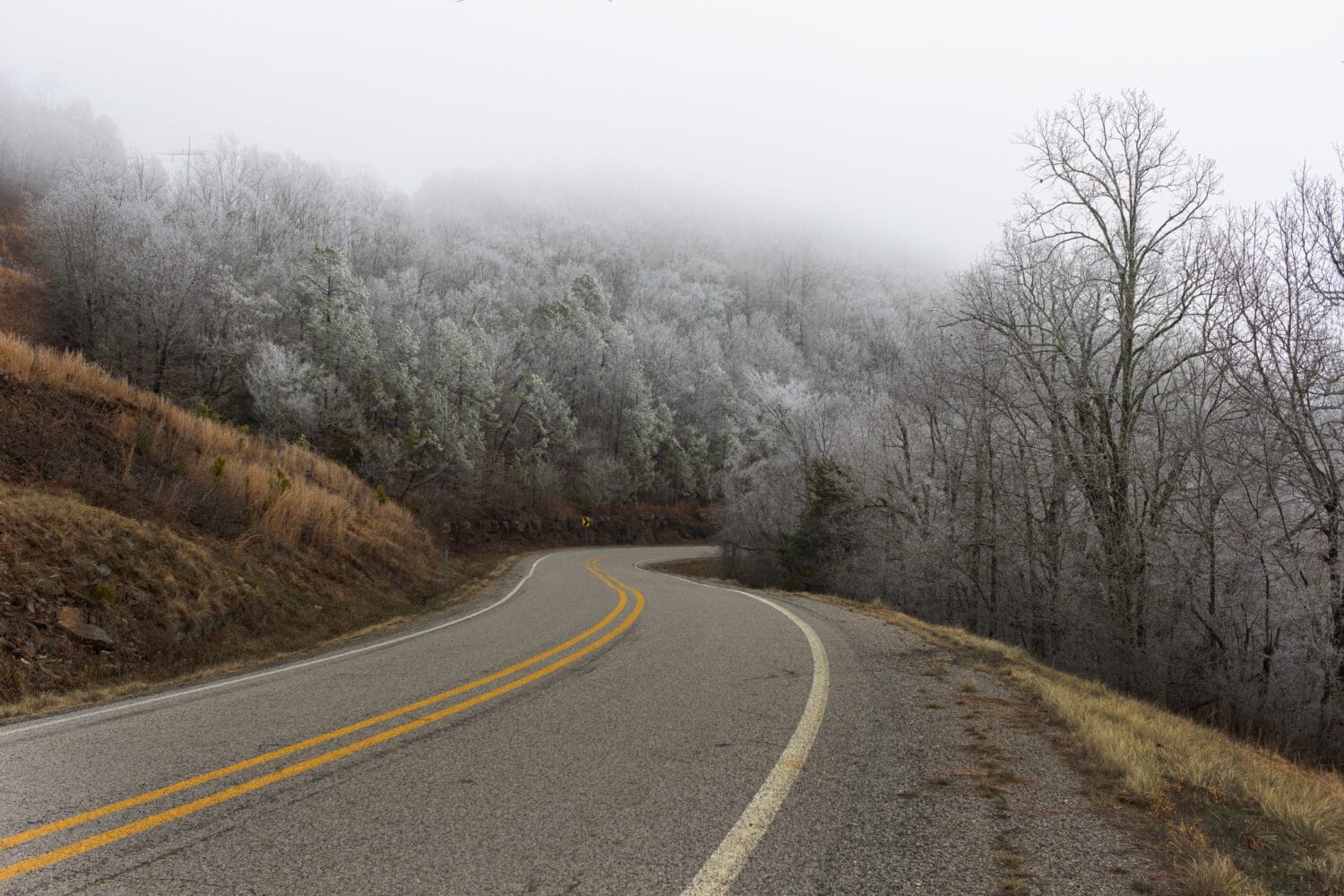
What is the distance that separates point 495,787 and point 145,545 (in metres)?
9.20

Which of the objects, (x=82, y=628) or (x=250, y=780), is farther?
(x=82, y=628)

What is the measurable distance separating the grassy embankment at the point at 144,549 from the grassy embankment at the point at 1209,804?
339 inches

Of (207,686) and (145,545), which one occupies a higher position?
(145,545)

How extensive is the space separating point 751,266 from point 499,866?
4884 inches

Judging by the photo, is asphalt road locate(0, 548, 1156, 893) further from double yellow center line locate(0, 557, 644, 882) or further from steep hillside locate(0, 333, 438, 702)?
steep hillside locate(0, 333, 438, 702)

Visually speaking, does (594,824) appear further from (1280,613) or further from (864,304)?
(864,304)

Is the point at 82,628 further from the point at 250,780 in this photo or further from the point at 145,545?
the point at 250,780

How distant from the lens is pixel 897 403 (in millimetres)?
27516

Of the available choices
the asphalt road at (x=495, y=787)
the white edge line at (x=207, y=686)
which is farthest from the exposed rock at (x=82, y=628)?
the asphalt road at (x=495, y=787)

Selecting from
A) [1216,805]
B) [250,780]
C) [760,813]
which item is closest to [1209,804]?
[1216,805]

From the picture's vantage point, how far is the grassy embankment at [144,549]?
7.87 meters

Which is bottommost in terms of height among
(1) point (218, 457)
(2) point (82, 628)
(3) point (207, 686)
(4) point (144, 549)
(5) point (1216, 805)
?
(3) point (207, 686)

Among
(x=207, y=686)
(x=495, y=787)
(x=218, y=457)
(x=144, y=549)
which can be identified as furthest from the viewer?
(x=218, y=457)

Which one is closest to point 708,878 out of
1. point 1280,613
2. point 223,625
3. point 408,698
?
point 408,698
